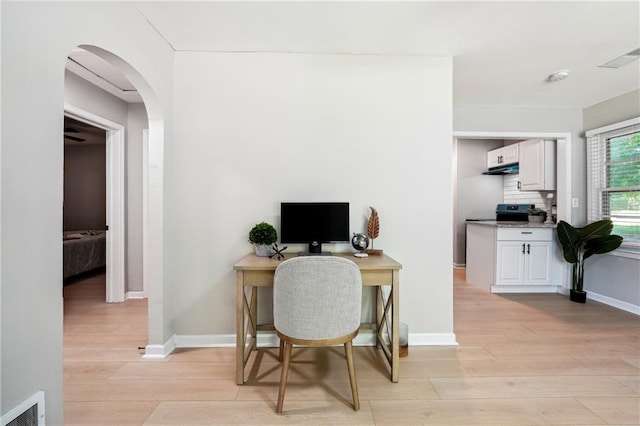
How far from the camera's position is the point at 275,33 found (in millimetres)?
2211

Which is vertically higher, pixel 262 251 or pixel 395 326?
pixel 262 251

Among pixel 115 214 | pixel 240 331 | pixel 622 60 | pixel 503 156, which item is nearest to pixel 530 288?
pixel 503 156

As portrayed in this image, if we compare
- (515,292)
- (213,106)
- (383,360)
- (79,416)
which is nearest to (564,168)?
(515,292)

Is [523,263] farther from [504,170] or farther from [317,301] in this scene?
[317,301]

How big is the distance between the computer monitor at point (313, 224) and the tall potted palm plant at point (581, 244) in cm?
313

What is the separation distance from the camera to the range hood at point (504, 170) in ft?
16.0

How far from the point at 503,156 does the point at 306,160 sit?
4176mm

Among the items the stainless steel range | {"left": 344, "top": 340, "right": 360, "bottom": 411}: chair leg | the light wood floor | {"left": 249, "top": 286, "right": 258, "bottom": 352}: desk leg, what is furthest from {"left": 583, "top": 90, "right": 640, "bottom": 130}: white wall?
{"left": 249, "top": 286, "right": 258, "bottom": 352}: desk leg

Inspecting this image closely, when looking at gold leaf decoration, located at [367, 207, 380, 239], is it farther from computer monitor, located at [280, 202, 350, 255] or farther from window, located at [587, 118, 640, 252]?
window, located at [587, 118, 640, 252]

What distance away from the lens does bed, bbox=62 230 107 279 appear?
14.1 feet

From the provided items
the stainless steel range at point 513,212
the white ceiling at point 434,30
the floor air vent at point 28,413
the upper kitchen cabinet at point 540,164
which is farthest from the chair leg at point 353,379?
the stainless steel range at point 513,212

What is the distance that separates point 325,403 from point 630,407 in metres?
1.80

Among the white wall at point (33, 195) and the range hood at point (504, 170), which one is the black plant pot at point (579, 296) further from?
the white wall at point (33, 195)

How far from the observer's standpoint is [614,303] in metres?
3.49
